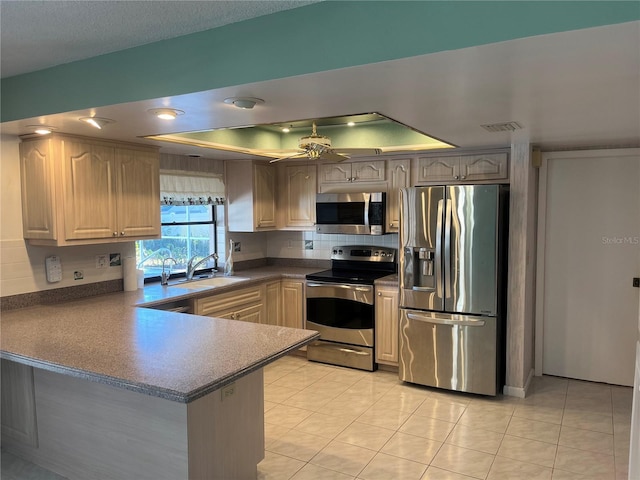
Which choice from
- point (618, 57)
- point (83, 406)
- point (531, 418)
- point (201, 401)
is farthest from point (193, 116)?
point (531, 418)

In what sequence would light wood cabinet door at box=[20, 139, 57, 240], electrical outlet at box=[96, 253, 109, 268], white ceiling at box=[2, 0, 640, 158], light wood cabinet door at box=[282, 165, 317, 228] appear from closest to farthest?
white ceiling at box=[2, 0, 640, 158], light wood cabinet door at box=[20, 139, 57, 240], electrical outlet at box=[96, 253, 109, 268], light wood cabinet door at box=[282, 165, 317, 228]

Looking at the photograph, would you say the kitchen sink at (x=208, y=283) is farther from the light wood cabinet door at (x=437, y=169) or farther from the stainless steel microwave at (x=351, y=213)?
the light wood cabinet door at (x=437, y=169)

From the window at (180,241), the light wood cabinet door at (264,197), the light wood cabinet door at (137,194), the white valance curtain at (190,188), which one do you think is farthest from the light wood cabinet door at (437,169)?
the light wood cabinet door at (137,194)

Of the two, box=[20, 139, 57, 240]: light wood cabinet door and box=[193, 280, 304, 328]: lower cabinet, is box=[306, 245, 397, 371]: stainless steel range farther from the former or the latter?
box=[20, 139, 57, 240]: light wood cabinet door

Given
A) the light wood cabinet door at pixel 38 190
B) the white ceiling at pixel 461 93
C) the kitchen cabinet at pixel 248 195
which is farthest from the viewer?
the kitchen cabinet at pixel 248 195

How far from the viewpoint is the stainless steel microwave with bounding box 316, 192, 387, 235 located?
15.0 ft

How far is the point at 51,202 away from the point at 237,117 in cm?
147

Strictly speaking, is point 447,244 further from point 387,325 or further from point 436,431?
point 436,431

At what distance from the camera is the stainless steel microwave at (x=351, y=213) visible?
4582 mm

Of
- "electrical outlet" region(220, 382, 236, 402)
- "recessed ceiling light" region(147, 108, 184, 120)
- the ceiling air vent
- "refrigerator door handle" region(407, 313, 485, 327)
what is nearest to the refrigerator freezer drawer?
"refrigerator door handle" region(407, 313, 485, 327)

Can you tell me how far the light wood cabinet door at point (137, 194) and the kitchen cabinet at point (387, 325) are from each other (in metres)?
2.07

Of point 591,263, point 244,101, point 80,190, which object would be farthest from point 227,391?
point 591,263

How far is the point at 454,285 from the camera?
12.7 feet

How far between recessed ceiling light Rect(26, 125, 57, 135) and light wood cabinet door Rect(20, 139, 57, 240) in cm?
6
